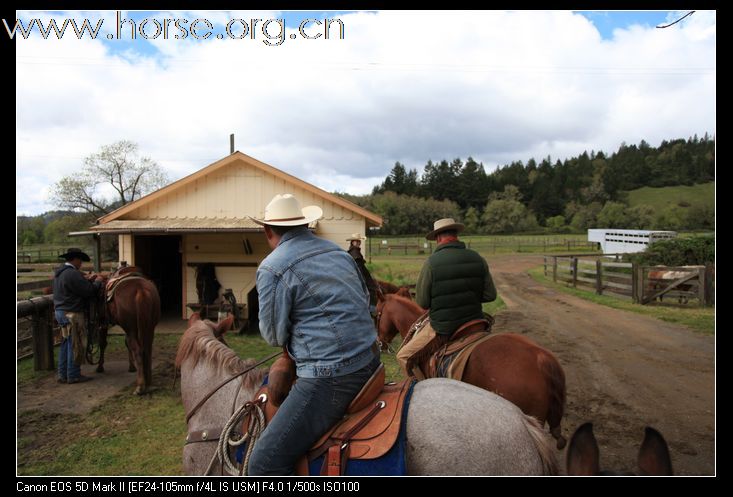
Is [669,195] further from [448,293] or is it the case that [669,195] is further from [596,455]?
[596,455]

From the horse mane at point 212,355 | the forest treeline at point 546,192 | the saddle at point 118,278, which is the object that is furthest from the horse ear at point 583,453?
the forest treeline at point 546,192

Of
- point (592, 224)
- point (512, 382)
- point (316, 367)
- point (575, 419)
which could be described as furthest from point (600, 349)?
point (592, 224)

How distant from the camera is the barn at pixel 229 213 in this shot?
1154cm

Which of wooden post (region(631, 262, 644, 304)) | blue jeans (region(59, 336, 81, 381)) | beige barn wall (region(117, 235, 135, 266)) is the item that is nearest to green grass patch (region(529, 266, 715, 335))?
wooden post (region(631, 262, 644, 304))

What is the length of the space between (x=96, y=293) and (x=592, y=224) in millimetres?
69833

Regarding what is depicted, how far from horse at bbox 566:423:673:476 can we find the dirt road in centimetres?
292

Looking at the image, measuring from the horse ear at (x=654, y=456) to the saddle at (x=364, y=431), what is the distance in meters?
1.14

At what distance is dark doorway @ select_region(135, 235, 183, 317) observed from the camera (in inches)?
512

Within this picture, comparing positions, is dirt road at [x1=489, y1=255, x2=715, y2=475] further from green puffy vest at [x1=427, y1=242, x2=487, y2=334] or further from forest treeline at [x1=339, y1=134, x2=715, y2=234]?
forest treeline at [x1=339, y1=134, x2=715, y2=234]

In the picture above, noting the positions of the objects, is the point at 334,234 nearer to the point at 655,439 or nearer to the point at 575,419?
the point at 575,419

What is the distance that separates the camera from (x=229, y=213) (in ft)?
38.7

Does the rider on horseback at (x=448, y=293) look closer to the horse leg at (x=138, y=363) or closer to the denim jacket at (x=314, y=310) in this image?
the denim jacket at (x=314, y=310)

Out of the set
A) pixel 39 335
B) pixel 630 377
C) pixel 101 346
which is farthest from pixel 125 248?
pixel 630 377

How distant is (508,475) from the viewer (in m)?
2.16
